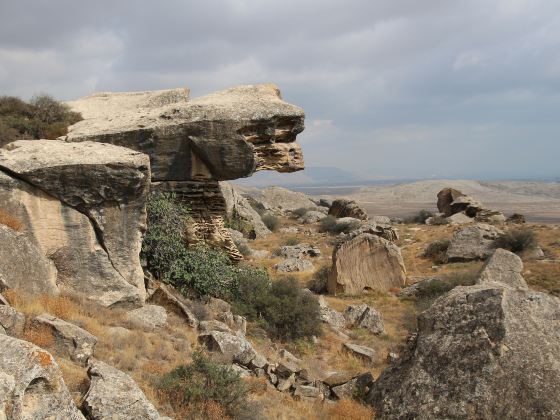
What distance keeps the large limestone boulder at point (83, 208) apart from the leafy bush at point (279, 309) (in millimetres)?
3423

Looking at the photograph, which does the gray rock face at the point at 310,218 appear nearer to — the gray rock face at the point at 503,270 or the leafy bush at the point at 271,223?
the leafy bush at the point at 271,223

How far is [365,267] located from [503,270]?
16.1ft

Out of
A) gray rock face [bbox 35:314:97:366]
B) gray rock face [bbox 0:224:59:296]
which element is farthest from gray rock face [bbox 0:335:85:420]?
gray rock face [bbox 0:224:59:296]

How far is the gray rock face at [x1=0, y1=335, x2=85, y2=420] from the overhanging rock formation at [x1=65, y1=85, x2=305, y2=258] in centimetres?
944

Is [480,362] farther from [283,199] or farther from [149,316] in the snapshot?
[283,199]

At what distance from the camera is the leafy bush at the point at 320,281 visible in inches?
760

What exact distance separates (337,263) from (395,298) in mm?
→ 2543

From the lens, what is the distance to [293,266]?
2208 centimetres

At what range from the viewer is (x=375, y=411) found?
24.4 ft

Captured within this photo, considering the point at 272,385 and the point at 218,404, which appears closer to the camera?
the point at 218,404

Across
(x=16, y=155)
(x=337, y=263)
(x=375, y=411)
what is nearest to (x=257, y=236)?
(x=337, y=263)

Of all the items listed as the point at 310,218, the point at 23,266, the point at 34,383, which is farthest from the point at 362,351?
the point at 310,218

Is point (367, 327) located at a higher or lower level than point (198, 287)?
lower

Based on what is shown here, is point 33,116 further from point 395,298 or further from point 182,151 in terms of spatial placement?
point 395,298
